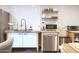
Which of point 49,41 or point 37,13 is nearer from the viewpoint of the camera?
point 49,41

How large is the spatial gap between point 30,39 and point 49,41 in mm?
752

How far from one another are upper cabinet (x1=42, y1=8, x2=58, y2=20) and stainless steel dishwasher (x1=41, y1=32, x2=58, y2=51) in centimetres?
102

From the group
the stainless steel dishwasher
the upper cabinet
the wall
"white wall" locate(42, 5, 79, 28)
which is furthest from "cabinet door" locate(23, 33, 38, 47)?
"white wall" locate(42, 5, 79, 28)

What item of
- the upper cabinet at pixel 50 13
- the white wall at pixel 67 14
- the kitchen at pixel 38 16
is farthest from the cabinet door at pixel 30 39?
the white wall at pixel 67 14

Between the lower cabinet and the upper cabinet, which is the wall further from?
the lower cabinet

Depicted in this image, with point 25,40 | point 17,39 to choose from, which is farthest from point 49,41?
point 17,39

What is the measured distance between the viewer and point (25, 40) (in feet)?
17.4

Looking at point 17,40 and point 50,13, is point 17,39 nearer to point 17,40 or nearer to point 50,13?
point 17,40

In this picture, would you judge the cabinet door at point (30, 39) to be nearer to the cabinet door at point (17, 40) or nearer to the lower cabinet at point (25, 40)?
the lower cabinet at point (25, 40)

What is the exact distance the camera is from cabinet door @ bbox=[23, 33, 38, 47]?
5250 millimetres

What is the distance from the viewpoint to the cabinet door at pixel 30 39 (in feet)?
17.2
